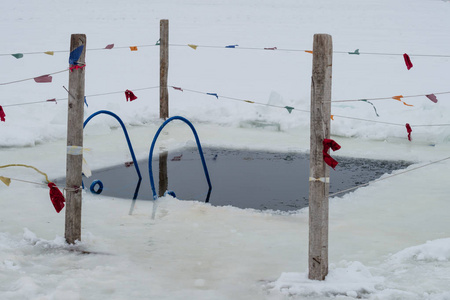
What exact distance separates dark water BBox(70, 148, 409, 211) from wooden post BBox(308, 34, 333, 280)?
2.56 metres

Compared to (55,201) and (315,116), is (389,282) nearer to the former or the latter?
(315,116)

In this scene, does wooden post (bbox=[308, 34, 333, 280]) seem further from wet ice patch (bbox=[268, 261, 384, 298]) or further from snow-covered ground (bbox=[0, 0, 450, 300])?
snow-covered ground (bbox=[0, 0, 450, 300])

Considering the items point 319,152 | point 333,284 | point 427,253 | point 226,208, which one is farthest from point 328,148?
point 226,208

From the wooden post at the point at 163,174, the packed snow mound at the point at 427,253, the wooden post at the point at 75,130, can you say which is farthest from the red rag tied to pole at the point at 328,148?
the wooden post at the point at 163,174

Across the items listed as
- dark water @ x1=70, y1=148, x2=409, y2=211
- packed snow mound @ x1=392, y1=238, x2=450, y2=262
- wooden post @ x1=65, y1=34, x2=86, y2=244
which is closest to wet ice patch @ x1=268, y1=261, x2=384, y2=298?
packed snow mound @ x1=392, y1=238, x2=450, y2=262

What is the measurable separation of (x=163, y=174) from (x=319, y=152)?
14.7 feet

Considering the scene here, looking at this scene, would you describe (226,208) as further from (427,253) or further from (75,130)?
(427,253)

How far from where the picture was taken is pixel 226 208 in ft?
25.6

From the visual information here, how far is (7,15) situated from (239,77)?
20823 mm

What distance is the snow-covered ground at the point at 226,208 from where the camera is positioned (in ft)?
18.1

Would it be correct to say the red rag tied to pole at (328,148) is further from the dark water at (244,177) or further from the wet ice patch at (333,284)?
the dark water at (244,177)

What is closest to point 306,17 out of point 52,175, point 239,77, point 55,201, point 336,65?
point 336,65

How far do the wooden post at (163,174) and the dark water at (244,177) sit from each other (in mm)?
58

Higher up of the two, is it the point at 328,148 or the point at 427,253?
the point at 328,148
